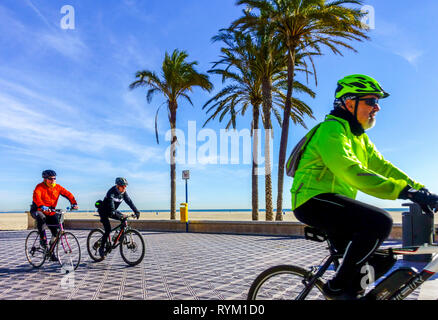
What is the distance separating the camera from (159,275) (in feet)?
21.2

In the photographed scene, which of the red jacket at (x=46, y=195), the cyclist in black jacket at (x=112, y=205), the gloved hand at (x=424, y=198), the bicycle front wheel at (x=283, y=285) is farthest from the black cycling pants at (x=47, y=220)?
the gloved hand at (x=424, y=198)

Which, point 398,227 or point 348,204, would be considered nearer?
point 348,204

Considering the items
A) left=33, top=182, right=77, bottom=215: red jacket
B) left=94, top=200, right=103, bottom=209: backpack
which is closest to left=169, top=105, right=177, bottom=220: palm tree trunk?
left=94, top=200, right=103, bottom=209: backpack

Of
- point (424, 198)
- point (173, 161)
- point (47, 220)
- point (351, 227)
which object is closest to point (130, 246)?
point (47, 220)

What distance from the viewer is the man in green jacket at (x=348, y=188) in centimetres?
234

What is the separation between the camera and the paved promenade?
514 centimetres

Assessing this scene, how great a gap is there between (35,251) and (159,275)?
2.99 metres

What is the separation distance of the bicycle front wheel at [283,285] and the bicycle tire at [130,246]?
510cm

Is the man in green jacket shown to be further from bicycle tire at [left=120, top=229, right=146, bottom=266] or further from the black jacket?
the black jacket

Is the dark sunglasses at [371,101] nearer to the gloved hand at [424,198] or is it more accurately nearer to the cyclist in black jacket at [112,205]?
the gloved hand at [424,198]
